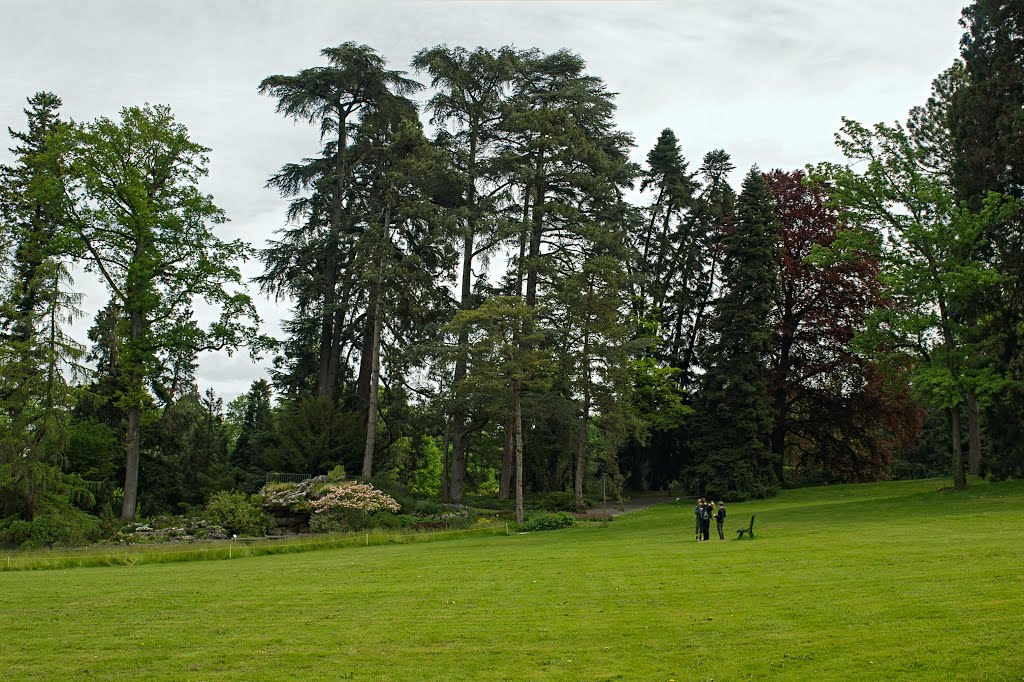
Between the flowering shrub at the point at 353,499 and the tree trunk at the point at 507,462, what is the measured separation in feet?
24.8

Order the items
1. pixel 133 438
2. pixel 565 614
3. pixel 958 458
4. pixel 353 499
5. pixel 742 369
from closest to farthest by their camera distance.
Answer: pixel 565 614
pixel 958 458
pixel 353 499
pixel 133 438
pixel 742 369

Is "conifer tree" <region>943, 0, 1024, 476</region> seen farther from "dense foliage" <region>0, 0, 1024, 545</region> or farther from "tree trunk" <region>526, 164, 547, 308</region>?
"tree trunk" <region>526, 164, 547, 308</region>

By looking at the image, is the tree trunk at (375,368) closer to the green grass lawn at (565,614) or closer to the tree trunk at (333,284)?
the tree trunk at (333,284)

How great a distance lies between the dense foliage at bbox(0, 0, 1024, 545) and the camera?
30.9 meters

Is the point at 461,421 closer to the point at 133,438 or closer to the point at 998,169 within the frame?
the point at 133,438

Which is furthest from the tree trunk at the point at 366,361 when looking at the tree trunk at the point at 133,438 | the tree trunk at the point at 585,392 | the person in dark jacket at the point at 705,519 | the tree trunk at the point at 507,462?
the person in dark jacket at the point at 705,519

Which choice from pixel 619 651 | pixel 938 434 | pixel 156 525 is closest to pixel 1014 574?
pixel 619 651

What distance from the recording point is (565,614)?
45.7ft

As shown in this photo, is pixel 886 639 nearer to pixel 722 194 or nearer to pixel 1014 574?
pixel 1014 574

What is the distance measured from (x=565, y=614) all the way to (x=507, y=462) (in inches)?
1112

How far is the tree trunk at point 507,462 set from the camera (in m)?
41.6

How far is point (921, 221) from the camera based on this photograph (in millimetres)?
32188

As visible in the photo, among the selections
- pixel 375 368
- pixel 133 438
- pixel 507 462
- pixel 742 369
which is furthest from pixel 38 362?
pixel 742 369

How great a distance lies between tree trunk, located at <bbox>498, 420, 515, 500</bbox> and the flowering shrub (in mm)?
7547
